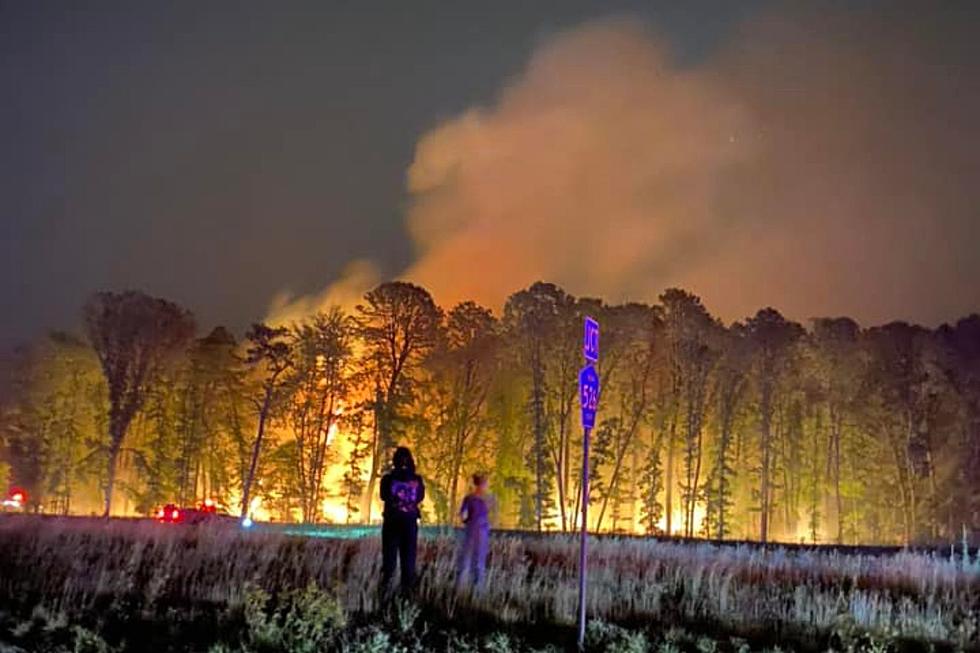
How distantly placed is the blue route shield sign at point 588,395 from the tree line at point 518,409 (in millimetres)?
40196

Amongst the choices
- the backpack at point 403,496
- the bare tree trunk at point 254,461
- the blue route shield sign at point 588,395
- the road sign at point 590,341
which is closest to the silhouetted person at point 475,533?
the backpack at point 403,496

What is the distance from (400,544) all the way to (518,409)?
44820 mm

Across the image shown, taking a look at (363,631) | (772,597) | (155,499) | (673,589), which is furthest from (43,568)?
(155,499)

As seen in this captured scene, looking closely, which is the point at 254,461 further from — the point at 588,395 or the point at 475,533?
the point at 588,395

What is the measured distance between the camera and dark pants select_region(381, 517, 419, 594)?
14.4m

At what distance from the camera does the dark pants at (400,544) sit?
14391 millimetres

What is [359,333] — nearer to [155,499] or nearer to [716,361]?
[155,499]

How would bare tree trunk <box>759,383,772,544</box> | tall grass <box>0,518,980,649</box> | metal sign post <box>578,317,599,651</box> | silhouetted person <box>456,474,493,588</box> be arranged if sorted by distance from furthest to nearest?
bare tree trunk <box>759,383,772,544</box> → silhouetted person <box>456,474,493,588</box> → tall grass <box>0,518,980,649</box> → metal sign post <box>578,317,599,651</box>

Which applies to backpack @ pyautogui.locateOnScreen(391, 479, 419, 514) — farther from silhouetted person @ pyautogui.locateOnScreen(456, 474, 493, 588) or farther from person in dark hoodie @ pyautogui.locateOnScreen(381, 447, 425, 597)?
silhouetted person @ pyautogui.locateOnScreen(456, 474, 493, 588)

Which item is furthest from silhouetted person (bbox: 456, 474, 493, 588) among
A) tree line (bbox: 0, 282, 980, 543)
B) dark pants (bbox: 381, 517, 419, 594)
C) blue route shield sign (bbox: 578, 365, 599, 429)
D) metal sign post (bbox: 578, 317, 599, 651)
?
tree line (bbox: 0, 282, 980, 543)

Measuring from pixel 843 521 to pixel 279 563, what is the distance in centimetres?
4704

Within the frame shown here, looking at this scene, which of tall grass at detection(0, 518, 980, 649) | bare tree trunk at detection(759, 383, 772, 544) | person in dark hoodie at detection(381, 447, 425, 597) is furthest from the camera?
bare tree trunk at detection(759, 383, 772, 544)

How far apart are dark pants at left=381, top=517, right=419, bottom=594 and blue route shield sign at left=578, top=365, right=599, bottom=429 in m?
3.52

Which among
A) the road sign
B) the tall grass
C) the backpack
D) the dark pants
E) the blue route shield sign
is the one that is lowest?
the tall grass
